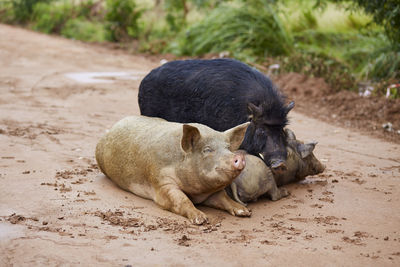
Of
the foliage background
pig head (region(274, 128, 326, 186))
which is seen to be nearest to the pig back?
pig head (region(274, 128, 326, 186))

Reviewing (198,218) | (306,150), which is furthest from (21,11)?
(198,218)

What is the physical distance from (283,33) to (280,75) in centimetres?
207

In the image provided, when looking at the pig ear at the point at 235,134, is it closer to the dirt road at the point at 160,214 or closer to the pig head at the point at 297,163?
the dirt road at the point at 160,214

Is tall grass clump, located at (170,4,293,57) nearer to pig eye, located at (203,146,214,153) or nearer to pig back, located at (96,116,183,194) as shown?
pig back, located at (96,116,183,194)

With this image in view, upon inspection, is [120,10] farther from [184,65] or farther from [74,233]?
[74,233]

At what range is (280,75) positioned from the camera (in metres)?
12.1

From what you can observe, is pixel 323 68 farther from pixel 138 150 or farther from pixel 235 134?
pixel 138 150

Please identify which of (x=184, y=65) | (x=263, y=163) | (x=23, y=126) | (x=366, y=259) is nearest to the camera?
(x=366, y=259)

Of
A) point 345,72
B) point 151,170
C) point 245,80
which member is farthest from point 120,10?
point 151,170

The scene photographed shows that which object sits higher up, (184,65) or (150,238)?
(184,65)

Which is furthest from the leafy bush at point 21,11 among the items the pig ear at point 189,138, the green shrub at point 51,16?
the pig ear at point 189,138

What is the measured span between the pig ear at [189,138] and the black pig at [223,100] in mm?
980

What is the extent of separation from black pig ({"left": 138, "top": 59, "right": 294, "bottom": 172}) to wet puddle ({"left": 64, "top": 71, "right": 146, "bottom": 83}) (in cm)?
517

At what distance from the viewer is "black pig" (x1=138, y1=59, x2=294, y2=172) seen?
572 centimetres
